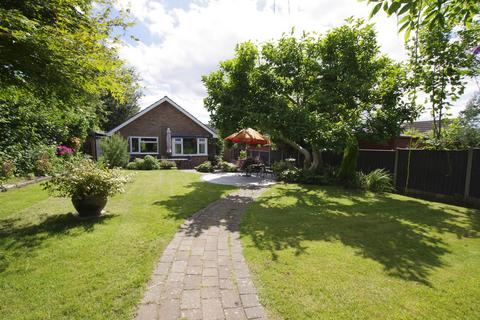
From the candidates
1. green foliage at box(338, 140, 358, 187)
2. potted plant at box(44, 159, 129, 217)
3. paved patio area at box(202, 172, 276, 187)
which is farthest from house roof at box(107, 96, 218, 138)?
potted plant at box(44, 159, 129, 217)

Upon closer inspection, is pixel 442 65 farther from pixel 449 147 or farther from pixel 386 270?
pixel 386 270

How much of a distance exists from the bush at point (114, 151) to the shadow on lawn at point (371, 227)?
1268 centimetres

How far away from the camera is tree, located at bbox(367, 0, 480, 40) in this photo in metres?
2.27

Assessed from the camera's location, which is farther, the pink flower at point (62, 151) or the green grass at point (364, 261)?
the pink flower at point (62, 151)

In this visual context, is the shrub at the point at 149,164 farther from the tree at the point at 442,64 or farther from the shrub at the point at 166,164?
the tree at the point at 442,64

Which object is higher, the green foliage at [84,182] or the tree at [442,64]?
the tree at [442,64]

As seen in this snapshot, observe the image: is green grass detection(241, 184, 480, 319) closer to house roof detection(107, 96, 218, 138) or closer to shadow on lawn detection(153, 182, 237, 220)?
shadow on lawn detection(153, 182, 237, 220)

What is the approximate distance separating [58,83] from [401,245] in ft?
21.8

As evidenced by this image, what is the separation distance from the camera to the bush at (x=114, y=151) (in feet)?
54.2

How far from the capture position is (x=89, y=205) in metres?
5.63

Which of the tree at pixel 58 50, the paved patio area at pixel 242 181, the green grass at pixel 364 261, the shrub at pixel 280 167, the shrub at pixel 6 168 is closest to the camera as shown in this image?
the green grass at pixel 364 261

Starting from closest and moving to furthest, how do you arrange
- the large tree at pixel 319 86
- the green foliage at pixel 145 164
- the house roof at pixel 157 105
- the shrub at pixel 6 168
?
the shrub at pixel 6 168
the large tree at pixel 319 86
the green foliage at pixel 145 164
the house roof at pixel 157 105

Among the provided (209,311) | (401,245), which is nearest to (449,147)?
Answer: (401,245)

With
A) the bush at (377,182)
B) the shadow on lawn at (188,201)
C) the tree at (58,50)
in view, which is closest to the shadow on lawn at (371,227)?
the shadow on lawn at (188,201)
